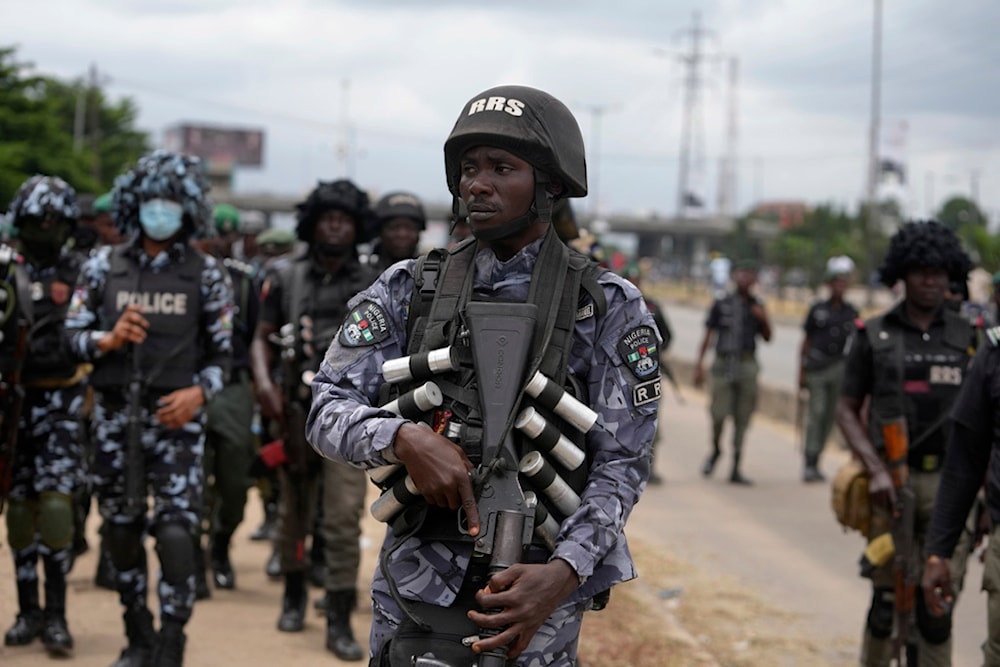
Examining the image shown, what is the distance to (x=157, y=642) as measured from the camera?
5.91 meters

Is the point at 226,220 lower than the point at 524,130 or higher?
lower

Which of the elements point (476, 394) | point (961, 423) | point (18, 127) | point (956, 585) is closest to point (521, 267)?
point (476, 394)

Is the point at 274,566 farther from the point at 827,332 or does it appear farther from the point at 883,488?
the point at 827,332

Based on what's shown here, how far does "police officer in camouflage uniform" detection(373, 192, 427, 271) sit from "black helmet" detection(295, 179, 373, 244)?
0.83 feet

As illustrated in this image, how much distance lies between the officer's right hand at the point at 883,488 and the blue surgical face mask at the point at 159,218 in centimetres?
341

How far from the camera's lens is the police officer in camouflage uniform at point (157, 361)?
5922 mm

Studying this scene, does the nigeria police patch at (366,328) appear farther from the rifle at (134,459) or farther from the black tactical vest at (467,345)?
the rifle at (134,459)

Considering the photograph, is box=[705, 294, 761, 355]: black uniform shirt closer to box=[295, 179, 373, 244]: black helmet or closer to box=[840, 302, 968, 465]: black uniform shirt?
box=[295, 179, 373, 244]: black helmet

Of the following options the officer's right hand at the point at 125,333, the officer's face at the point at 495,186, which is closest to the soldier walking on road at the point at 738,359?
the officer's right hand at the point at 125,333

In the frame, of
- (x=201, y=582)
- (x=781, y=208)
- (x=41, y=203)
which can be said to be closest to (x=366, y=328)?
(x=41, y=203)

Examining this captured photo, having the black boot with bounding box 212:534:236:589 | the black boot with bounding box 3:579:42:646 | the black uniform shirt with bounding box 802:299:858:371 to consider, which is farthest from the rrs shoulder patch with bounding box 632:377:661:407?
the black uniform shirt with bounding box 802:299:858:371

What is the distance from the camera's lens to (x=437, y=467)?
3.07 m

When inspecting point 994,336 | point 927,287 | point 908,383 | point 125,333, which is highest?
point 927,287

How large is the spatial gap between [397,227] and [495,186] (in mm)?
4758
